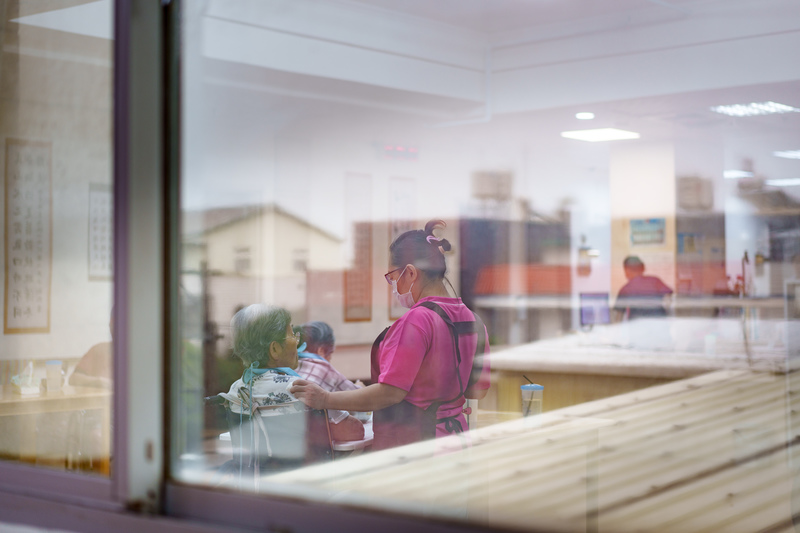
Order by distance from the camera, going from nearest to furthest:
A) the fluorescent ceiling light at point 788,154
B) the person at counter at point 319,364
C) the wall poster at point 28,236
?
the wall poster at point 28,236
the person at counter at point 319,364
the fluorescent ceiling light at point 788,154

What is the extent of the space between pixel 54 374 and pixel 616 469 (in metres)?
1.90

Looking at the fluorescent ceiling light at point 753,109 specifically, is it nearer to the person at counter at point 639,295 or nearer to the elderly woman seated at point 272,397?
the person at counter at point 639,295

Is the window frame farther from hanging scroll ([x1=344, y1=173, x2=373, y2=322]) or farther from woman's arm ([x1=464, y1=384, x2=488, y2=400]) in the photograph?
hanging scroll ([x1=344, y1=173, x2=373, y2=322])

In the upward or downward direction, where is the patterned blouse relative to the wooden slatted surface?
upward

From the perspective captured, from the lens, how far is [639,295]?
520 cm

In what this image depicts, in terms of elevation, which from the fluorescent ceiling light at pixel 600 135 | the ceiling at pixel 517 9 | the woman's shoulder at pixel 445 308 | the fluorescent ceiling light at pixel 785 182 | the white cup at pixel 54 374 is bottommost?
the white cup at pixel 54 374

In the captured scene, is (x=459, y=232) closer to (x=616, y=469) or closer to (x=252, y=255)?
(x=616, y=469)

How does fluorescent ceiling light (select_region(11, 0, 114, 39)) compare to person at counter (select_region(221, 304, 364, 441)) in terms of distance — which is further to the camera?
person at counter (select_region(221, 304, 364, 441))

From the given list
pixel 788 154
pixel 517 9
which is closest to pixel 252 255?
pixel 517 9

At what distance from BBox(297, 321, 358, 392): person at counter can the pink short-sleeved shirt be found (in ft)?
1.33

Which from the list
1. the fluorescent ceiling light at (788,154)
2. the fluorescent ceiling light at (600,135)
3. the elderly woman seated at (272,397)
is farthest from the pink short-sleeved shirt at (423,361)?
the fluorescent ceiling light at (788,154)

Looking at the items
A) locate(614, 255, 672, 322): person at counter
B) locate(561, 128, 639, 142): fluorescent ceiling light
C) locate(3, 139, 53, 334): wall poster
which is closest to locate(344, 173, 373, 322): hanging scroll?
locate(561, 128, 639, 142): fluorescent ceiling light

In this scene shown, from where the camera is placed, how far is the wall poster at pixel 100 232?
128 cm

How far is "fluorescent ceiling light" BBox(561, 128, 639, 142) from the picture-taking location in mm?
5230
